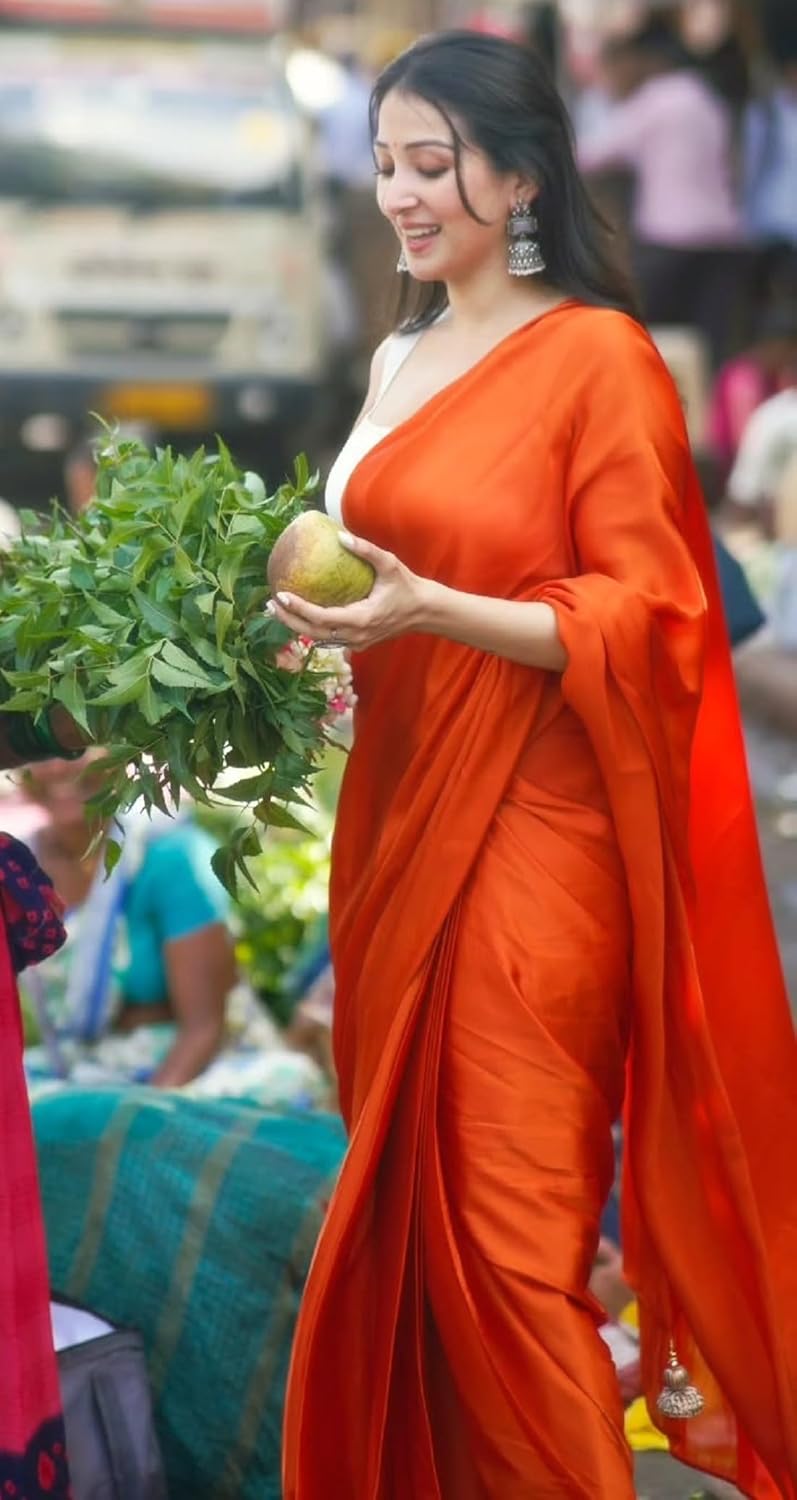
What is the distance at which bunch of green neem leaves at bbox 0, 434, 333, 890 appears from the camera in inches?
127

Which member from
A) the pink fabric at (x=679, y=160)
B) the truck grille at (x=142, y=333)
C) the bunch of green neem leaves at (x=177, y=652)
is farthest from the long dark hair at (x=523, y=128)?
the truck grille at (x=142, y=333)

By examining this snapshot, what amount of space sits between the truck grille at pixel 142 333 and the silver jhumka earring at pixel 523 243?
9.42 metres

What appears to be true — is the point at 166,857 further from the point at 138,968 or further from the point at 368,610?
the point at 368,610

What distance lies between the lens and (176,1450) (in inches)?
157

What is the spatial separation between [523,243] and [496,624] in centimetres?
58

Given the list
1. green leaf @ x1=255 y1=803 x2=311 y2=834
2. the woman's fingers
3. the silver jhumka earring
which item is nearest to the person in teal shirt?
green leaf @ x1=255 y1=803 x2=311 y2=834

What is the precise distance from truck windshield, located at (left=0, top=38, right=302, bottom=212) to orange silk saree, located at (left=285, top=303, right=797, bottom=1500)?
30.2 ft

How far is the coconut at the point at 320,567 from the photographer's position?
3.06 meters

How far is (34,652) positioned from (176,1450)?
1354 mm

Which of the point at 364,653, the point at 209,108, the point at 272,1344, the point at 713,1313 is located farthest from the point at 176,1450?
the point at 209,108

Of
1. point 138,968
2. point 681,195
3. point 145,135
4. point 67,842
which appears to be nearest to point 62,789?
point 67,842

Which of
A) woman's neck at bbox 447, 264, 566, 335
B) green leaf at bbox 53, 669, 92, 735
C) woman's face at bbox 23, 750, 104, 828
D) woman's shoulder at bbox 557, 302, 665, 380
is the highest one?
woman's neck at bbox 447, 264, 566, 335

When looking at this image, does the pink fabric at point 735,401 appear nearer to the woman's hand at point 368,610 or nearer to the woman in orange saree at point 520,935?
the woman in orange saree at point 520,935

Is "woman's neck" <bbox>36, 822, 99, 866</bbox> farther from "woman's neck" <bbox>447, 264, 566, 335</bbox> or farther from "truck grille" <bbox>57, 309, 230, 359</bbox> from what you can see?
"truck grille" <bbox>57, 309, 230, 359</bbox>
